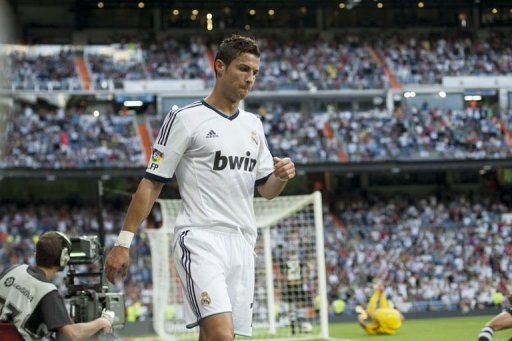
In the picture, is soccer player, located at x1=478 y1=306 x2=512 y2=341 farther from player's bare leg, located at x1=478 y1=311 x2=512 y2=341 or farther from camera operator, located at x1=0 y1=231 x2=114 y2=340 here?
camera operator, located at x1=0 y1=231 x2=114 y2=340

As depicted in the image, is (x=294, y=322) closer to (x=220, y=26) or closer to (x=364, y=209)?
(x=364, y=209)

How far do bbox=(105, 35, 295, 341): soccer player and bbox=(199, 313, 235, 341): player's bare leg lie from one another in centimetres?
11

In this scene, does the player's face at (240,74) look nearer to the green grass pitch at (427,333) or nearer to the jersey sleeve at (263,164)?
the jersey sleeve at (263,164)

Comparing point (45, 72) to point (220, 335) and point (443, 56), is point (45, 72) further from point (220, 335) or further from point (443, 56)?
point (220, 335)

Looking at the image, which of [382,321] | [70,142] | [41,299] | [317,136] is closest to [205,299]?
[41,299]

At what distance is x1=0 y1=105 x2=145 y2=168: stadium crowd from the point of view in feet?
113

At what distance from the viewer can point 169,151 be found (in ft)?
18.2

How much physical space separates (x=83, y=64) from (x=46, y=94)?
226 cm

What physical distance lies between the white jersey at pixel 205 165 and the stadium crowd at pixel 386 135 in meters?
29.9

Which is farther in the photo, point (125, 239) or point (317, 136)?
point (317, 136)

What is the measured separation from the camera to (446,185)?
3869cm

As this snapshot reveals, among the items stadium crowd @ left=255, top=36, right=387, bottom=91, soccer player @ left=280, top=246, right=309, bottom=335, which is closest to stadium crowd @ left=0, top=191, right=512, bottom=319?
stadium crowd @ left=255, top=36, right=387, bottom=91

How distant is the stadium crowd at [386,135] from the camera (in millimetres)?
36375

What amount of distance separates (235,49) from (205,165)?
630 millimetres
